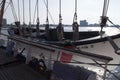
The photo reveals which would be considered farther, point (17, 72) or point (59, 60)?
point (59, 60)

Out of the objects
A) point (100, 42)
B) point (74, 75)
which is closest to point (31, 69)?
point (74, 75)

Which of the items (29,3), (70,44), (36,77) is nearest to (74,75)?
(36,77)

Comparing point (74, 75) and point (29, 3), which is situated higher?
point (29, 3)

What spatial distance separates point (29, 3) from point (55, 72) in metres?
7.73

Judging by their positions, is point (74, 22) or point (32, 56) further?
point (74, 22)

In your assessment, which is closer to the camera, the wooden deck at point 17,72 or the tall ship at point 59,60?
the tall ship at point 59,60

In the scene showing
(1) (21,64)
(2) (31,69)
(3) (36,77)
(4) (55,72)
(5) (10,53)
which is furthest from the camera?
(5) (10,53)

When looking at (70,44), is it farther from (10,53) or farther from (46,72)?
(46,72)

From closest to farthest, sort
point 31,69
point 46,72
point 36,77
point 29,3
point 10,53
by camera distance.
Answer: point 36,77 < point 46,72 < point 31,69 < point 10,53 < point 29,3

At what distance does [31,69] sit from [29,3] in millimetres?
Answer: 6796

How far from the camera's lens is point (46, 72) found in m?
3.85

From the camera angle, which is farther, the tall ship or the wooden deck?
the wooden deck

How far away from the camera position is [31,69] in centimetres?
411

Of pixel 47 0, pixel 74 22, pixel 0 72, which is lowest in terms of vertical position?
pixel 0 72
